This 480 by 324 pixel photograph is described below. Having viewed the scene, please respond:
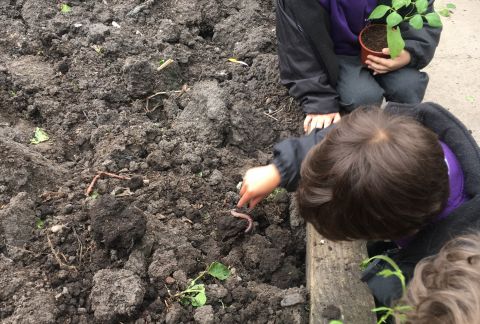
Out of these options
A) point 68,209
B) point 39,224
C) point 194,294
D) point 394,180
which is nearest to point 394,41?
point 394,180

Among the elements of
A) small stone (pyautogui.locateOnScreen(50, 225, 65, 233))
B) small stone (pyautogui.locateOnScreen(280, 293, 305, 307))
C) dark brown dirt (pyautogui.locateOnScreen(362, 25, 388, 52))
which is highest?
dark brown dirt (pyautogui.locateOnScreen(362, 25, 388, 52))

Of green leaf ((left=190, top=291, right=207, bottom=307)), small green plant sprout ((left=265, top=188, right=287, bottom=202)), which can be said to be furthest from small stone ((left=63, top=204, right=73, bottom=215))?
small green plant sprout ((left=265, top=188, right=287, bottom=202))

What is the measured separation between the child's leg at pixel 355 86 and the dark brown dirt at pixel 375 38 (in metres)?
0.19

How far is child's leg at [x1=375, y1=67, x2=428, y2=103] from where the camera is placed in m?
2.93

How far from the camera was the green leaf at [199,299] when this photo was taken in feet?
6.29

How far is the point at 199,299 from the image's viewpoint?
192cm

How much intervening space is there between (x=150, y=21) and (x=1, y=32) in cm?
93

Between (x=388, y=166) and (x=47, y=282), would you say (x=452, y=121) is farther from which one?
(x=47, y=282)

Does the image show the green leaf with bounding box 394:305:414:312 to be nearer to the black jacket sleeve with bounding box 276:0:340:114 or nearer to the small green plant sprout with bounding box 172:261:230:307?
the small green plant sprout with bounding box 172:261:230:307

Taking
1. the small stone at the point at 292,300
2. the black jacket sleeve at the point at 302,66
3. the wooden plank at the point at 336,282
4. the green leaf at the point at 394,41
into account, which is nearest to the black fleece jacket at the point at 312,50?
the black jacket sleeve at the point at 302,66

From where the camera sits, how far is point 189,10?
3.31 metres

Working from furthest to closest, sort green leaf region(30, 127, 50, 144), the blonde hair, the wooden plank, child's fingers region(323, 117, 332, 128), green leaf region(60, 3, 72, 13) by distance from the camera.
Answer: green leaf region(60, 3, 72, 13) → child's fingers region(323, 117, 332, 128) → green leaf region(30, 127, 50, 144) → the wooden plank → the blonde hair

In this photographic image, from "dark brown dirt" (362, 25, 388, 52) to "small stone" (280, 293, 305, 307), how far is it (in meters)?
1.55

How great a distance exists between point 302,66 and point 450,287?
5.56 ft
